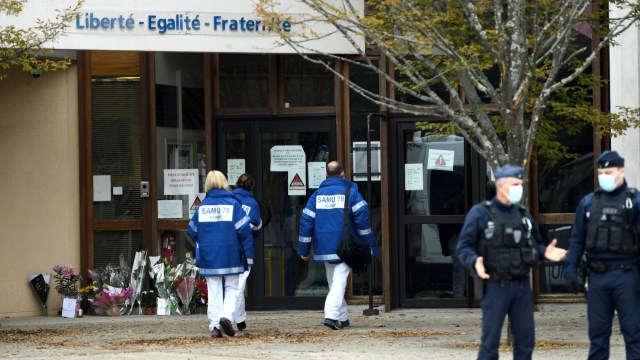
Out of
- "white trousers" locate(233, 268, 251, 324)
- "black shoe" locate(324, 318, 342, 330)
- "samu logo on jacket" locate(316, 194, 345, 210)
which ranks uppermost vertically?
"samu logo on jacket" locate(316, 194, 345, 210)

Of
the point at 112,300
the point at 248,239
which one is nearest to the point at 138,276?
the point at 112,300

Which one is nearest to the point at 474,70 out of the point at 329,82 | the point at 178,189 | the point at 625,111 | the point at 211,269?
the point at 625,111

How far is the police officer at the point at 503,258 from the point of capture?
9.50 meters

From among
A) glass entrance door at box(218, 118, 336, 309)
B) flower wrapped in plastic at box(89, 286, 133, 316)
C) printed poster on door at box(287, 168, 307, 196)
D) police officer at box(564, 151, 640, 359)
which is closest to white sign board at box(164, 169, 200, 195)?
glass entrance door at box(218, 118, 336, 309)

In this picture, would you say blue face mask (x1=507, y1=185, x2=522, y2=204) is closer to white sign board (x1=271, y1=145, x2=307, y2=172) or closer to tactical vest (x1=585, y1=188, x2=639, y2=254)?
tactical vest (x1=585, y1=188, x2=639, y2=254)

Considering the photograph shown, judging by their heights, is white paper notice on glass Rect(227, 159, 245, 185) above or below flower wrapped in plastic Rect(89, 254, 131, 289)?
above

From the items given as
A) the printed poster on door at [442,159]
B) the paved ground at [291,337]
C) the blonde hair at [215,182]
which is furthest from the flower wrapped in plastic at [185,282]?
the printed poster on door at [442,159]

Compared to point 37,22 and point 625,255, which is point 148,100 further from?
point 625,255

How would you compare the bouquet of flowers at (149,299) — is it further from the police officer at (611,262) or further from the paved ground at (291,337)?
the police officer at (611,262)

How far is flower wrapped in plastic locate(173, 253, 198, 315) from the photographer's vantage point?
16.7 metres

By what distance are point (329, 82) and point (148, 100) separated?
7.85 ft

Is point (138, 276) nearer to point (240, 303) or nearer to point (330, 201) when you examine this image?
point (240, 303)

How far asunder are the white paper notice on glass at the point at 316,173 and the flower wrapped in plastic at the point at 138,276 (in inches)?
94.1

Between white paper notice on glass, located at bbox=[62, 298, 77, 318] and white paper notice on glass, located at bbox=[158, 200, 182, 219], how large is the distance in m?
1.58
